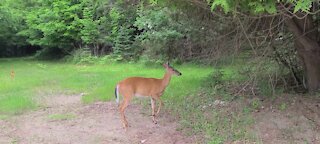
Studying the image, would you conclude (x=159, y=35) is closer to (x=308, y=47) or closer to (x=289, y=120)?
(x=308, y=47)

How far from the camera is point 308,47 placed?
8805mm

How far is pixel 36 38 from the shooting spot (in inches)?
1047

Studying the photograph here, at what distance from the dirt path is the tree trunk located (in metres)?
3.19

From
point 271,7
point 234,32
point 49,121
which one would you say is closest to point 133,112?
point 49,121

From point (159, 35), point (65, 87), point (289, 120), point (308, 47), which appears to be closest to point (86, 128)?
point (289, 120)

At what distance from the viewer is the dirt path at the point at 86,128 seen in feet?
23.9

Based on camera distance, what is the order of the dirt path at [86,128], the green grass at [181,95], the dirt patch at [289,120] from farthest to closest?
1. the green grass at [181,95]
2. the dirt path at [86,128]
3. the dirt patch at [289,120]

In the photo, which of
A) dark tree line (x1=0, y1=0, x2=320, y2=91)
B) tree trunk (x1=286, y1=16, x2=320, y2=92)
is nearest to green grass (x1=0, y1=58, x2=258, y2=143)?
dark tree line (x1=0, y1=0, x2=320, y2=91)

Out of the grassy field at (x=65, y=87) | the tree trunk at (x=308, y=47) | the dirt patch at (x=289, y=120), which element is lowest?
the grassy field at (x=65, y=87)

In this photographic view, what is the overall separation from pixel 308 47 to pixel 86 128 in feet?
16.3

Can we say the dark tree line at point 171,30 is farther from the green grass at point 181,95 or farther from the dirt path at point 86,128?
the dirt path at point 86,128

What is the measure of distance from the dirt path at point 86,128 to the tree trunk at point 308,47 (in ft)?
10.5

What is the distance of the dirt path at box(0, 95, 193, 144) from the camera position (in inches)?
287

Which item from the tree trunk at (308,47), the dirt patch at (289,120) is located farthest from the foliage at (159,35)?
the dirt patch at (289,120)
